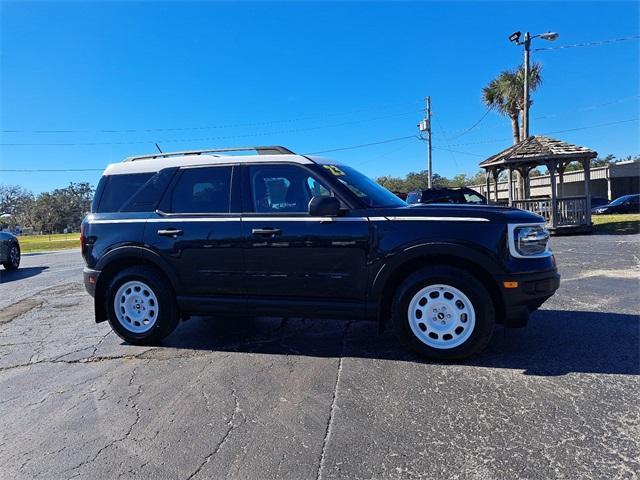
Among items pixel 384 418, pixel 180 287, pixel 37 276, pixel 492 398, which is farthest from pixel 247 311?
pixel 37 276

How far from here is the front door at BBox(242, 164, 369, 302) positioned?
4.16 m

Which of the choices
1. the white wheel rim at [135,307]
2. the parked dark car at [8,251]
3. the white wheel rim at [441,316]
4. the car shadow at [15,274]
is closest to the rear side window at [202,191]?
the white wheel rim at [135,307]

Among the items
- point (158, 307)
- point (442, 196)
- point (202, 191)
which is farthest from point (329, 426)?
point (442, 196)

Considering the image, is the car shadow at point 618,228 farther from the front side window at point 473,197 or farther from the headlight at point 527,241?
Result: the headlight at point 527,241

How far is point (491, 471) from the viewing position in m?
2.44

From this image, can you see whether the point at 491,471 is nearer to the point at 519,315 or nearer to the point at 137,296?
the point at 519,315

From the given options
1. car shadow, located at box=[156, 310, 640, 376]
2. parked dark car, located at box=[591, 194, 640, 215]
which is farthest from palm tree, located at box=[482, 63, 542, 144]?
car shadow, located at box=[156, 310, 640, 376]

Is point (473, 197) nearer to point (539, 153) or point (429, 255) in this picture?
point (539, 153)

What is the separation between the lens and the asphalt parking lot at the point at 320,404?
2594 mm

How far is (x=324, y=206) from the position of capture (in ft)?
13.3

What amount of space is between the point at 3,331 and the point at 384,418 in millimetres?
5443

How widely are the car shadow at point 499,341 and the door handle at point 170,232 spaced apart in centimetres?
122

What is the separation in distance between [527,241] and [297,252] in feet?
6.89

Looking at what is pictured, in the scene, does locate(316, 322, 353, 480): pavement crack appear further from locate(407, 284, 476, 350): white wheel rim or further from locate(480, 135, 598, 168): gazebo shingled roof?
locate(480, 135, 598, 168): gazebo shingled roof
